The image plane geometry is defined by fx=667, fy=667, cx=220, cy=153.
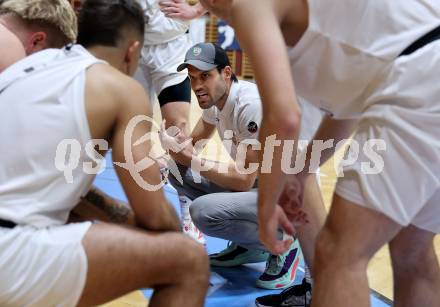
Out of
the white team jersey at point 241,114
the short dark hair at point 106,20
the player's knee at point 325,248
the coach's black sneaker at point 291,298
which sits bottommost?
Answer: the coach's black sneaker at point 291,298

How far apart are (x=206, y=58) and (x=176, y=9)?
0.75 metres

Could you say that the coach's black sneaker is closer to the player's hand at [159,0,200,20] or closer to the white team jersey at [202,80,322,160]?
the white team jersey at [202,80,322,160]

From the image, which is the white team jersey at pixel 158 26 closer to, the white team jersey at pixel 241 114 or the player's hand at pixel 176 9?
the player's hand at pixel 176 9

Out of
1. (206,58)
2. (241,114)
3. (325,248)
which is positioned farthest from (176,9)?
(325,248)

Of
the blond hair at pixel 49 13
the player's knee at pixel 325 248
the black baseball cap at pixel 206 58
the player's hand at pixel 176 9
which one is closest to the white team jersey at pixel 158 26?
the player's hand at pixel 176 9

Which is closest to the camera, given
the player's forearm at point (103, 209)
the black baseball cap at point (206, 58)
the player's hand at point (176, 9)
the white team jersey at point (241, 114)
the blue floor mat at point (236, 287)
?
the player's forearm at point (103, 209)

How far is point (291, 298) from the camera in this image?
295cm

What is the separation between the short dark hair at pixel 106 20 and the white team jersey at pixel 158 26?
6.24ft

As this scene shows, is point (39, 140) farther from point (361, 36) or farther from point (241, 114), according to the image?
point (241, 114)

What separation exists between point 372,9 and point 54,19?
4.18 ft

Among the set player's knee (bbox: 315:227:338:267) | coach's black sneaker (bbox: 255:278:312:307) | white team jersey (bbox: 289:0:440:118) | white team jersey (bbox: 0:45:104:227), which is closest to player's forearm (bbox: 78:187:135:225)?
white team jersey (bbox: 0:45:104:227)

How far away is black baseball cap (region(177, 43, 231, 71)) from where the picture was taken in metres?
3.34

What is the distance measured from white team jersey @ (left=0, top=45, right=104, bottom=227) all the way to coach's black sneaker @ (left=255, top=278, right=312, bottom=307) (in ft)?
4.28

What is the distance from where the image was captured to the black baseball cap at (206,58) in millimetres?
3341
